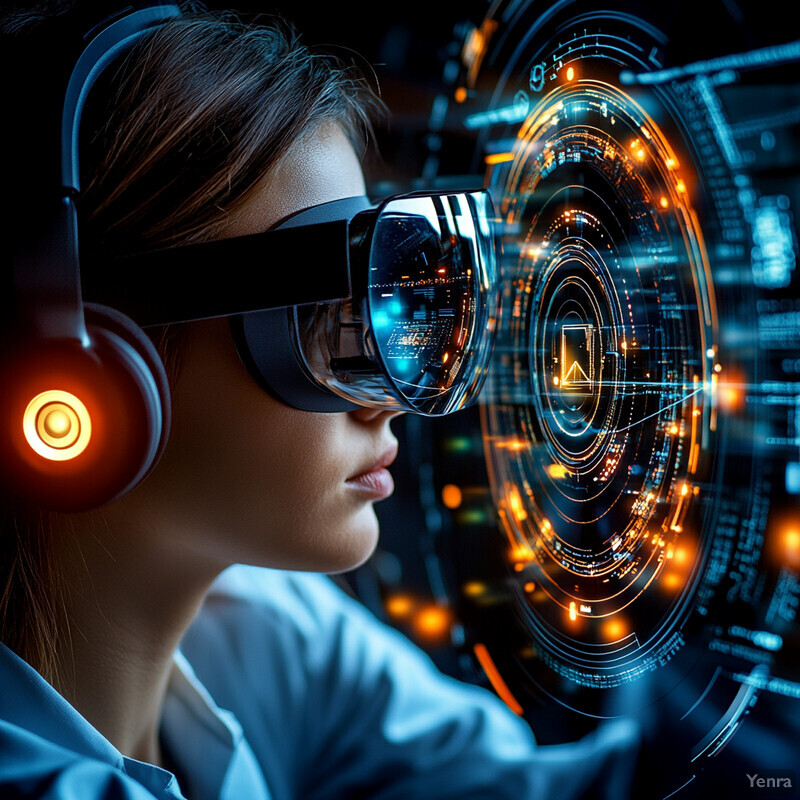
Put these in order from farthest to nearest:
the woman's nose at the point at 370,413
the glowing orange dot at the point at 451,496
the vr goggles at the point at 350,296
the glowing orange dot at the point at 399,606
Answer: the glowing orange dot at the point at 399,606, the glowing orange dot at the point at 451,496, the woman's nose at the point at 370,413, the vr goggles at the point at 350,296

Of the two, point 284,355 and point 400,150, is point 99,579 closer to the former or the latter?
point 284,355

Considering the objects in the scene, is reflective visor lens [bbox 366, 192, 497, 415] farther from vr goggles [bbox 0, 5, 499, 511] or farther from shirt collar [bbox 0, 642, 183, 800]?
shirt collar [bbox 0, 642, 183, 800]

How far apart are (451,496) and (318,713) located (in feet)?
1.10

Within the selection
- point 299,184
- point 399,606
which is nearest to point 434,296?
point 299,184

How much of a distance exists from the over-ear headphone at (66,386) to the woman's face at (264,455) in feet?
0.32

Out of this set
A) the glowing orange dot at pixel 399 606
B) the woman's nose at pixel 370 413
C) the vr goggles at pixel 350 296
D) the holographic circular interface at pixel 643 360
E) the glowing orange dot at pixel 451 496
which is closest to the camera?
the holographic circular interface at pixel 643 360

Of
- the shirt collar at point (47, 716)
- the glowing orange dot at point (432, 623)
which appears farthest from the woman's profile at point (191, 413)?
the glowing orange dot at point (432, 623)

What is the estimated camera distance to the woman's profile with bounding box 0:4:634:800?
1.54 ft

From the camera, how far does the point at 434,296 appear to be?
0.54m

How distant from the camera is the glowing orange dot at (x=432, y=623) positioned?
2.63 feet

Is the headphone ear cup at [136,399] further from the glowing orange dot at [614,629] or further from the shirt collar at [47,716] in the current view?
the glowing orange dot at [614,629]

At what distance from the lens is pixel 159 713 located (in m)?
0.79

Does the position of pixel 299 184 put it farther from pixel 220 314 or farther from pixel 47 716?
pixel 47 716

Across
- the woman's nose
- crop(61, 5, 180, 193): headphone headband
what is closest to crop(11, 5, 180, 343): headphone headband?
crop(61, 5, 180, 193): headphone headband
